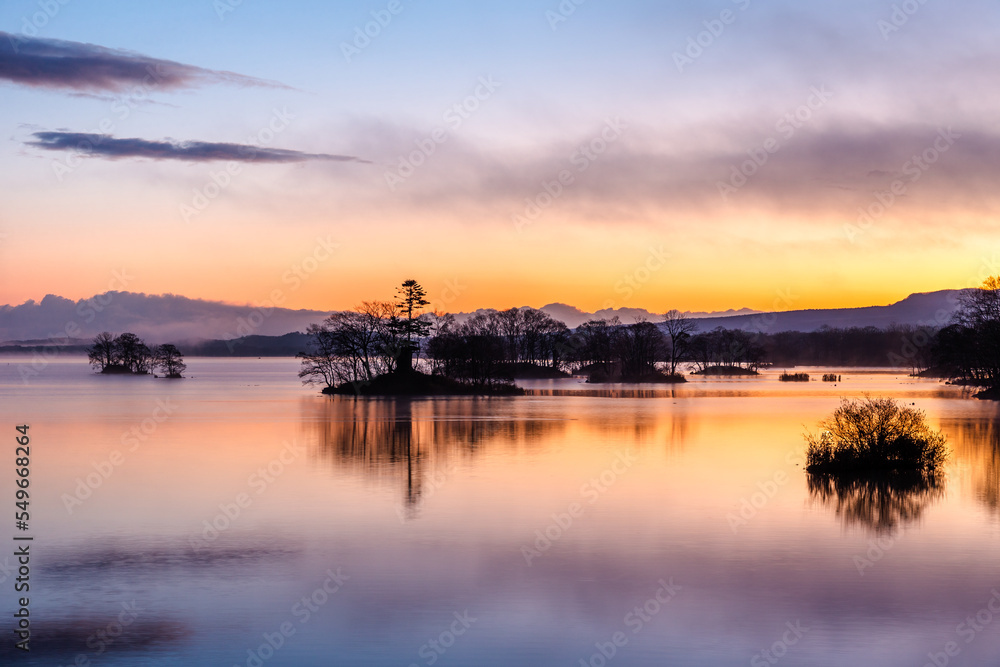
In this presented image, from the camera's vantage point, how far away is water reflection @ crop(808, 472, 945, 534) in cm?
2108

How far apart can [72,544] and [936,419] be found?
44929mm

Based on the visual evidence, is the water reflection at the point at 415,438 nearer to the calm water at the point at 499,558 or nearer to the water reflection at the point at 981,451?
the calm water at the point at 499,558

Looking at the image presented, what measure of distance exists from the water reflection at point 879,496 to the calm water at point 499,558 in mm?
156

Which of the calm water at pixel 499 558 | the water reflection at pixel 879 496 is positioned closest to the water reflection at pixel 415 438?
the calm water at pixel 499 558

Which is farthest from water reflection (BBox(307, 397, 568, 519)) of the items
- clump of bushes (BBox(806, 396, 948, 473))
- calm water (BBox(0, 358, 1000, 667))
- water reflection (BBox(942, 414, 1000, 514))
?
water reflection (BBox(942, 414, 1000, 514))

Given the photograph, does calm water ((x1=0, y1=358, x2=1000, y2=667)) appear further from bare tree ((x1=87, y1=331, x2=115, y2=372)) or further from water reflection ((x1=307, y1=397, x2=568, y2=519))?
bare tree ((x1=87, y1=331, x2=115, y2=372))

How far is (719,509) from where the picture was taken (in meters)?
22.3

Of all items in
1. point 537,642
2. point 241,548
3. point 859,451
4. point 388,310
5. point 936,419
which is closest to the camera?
point 537,642

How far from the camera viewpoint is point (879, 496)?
2456cm

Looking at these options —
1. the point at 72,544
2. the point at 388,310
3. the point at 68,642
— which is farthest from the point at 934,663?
the point at 388,310

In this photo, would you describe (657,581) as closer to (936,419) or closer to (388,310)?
(936,419)

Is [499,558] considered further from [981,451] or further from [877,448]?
[981,451]

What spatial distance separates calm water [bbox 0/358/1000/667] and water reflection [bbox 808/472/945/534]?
156 millimetres

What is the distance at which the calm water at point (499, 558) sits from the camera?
12102 mm
